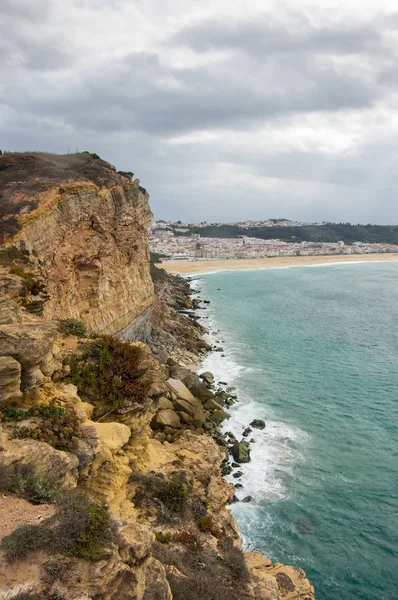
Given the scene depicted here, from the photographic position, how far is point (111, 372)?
10.9 meters

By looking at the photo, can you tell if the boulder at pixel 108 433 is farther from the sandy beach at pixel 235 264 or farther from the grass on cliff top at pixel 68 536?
the sandy beach at pixel 235 264

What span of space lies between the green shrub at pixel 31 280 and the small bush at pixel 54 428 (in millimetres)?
6495

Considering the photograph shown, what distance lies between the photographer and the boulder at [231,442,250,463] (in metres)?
17.6

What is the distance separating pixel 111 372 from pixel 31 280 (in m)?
5.60

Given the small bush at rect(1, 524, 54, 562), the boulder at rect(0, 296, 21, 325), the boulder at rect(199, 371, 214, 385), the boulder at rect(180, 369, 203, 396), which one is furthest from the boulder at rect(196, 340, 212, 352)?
the small bush at rect(1, 524, 54, 562)

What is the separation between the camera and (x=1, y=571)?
495cm

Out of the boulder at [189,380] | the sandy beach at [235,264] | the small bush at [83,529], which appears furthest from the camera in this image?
the sandy beach at [235,264]

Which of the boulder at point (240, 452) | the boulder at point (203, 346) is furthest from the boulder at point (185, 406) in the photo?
the boulder at point (203, 346)

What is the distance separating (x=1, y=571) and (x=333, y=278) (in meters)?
89.6

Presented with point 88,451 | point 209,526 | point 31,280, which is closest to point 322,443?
point 209,526

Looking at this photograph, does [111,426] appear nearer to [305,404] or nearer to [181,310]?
[305,404]

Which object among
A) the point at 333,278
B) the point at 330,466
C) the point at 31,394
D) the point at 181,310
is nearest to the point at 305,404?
the point at 330,466

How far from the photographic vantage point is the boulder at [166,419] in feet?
51.3

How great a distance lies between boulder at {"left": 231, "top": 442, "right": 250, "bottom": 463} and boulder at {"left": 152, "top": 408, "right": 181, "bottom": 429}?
121 inches
